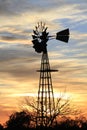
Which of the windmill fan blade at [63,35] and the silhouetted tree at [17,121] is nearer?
the windmill fan blade at [63,35]

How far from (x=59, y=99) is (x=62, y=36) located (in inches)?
485

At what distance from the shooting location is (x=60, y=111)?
53.0 m

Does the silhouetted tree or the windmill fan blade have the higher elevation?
the silhouetted tree

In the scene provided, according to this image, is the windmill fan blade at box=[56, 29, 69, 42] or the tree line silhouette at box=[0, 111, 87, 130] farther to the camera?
the tree line silhouette at box=[0, 111, 87, 130]

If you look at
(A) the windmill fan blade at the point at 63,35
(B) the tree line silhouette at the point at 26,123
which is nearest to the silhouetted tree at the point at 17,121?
(B) the tree line silhouette at the point at 26,123

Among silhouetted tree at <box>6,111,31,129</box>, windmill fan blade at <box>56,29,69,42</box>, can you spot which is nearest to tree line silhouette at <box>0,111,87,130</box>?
silhouetted tree at <box>6,111,31,129</box>

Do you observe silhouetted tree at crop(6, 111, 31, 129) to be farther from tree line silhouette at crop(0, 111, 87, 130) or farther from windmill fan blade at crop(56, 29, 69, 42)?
windmill fan blade at crop(56, 29, 69, 42)

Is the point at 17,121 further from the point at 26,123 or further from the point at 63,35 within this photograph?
the point at 63,35

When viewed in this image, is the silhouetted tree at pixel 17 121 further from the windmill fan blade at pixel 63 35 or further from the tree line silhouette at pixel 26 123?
the windmill fan blade at pixel 63 35

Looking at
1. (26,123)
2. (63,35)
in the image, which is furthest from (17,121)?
(63,35)

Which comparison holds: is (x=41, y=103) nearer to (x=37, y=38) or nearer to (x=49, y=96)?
(x=49, y=96)

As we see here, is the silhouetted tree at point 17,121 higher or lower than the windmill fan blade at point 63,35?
higher

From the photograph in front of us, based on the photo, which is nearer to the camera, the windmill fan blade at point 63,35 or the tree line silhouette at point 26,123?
the windmill fan blade at point 63,35

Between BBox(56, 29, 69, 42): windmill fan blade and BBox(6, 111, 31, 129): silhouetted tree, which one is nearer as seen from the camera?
BBox(56, 29, 69, 42): windmill fan blade
